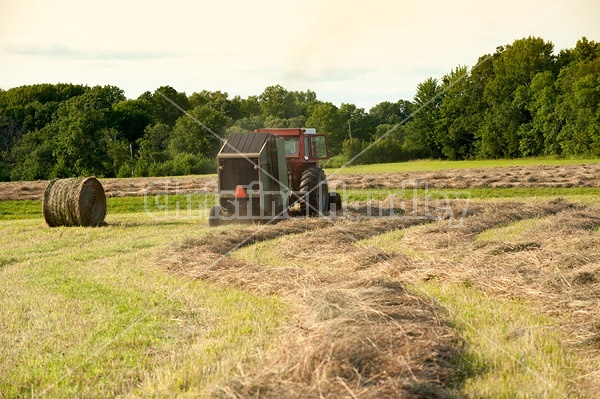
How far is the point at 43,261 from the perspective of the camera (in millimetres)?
10289

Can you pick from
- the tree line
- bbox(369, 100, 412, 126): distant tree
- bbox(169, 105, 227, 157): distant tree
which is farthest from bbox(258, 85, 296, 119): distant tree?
bbox(369, 100, 412, 126): distant tree

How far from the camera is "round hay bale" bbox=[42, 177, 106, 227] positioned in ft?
48.0

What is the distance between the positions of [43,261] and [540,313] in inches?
301

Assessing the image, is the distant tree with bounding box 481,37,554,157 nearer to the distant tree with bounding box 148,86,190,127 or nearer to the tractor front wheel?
the distant tree with bounding box 148,86,190,127

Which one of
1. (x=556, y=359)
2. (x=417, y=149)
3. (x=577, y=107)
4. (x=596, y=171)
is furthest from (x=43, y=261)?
(x=417, y=149)

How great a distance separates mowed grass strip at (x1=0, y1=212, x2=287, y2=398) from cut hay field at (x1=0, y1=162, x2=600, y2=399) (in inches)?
0.8

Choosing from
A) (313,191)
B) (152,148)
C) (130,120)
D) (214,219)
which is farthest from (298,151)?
(130,120)

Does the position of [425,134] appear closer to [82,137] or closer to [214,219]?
[82,137]

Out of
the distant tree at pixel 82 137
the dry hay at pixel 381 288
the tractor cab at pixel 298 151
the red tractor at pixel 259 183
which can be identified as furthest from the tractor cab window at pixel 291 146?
the distant tree at pixel 82 137

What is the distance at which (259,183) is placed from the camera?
1355cm

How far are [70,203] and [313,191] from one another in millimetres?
5657

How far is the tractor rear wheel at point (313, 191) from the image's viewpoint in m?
15.1

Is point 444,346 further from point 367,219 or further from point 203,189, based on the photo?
point 203,189

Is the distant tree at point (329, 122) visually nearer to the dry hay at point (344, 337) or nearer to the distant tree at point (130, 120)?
the distant tree at point (130, 120)
